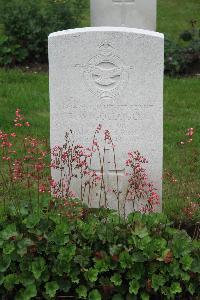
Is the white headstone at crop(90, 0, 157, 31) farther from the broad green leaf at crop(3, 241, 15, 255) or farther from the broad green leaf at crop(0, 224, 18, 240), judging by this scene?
the broad green leaf at crop(3, 241, 15, 255)

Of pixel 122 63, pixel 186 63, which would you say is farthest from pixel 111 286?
pixel 186 63

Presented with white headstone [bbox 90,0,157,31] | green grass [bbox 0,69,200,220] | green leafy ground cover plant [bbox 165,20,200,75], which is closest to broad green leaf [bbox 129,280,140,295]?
green grass [bbox 0,69,200,220]

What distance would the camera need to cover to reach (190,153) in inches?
264

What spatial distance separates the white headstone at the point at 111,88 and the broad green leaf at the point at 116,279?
1.07 m

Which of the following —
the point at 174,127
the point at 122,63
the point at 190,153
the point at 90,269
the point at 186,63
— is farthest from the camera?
the point at 186,63

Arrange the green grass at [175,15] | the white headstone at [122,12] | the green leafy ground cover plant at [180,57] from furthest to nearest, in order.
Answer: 1. the green grass at [175,15]
2. the green leafy ground cover plant at [180,57]
3. the white headstone at [122,12]

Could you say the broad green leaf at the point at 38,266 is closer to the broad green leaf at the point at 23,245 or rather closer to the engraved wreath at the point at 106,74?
the broad green leaf at the point at 23,245

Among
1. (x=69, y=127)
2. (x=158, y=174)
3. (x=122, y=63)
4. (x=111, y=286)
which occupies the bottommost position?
(x=111, y=286)

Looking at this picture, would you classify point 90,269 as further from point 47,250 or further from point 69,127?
point 69,127

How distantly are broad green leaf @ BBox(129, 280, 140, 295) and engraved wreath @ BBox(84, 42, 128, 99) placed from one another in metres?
1.33

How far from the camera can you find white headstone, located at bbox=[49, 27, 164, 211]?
15.9ft

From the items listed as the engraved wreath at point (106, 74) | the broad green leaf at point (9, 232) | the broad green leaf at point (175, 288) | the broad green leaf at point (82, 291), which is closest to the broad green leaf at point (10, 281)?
the broad green leaf at point (9, 232)

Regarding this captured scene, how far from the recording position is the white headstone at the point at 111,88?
485 centimetres

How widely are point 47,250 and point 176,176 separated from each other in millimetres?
2105
